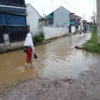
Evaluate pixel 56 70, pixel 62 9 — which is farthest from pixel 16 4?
pixel 62 9

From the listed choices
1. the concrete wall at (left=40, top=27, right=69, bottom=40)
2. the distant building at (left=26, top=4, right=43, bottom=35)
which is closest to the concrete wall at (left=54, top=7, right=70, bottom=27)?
the concrete wall at (left=40, top=27, right=69, bottom=40)

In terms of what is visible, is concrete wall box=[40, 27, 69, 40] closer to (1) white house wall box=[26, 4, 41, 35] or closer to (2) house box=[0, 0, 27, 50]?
(1) white house wall box=[26, 4, 41, 35]

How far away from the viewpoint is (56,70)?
8484 mm

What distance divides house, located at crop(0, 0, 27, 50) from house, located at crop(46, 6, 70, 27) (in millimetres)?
29845

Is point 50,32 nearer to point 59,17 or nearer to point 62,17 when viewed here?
point 59,17

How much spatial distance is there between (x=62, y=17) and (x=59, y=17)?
3.10ft

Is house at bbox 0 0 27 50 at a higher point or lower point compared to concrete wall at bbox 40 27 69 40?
higher

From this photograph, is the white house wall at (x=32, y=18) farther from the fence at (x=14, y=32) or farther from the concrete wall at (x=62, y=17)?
the concrete wall at (x=62, y=17)

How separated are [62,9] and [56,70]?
42186 millimetres

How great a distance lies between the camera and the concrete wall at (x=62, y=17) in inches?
1884

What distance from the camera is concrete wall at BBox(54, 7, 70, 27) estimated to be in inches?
1884

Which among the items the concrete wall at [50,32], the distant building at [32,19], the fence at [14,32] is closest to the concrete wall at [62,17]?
the concrete wall at [50,32]

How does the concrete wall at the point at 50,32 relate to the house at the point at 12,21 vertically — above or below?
below

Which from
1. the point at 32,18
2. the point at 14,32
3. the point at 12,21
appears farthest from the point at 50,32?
the point at 12,21
